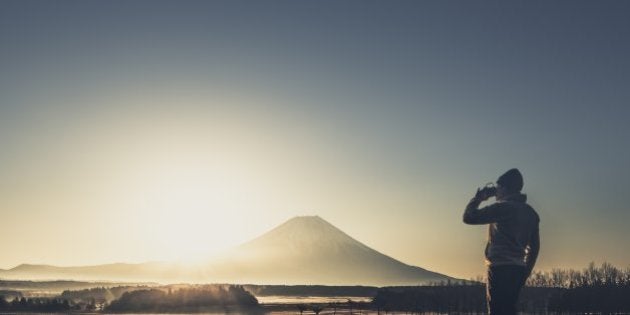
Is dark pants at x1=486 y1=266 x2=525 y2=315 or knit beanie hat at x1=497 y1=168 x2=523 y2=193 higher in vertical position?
knit beanie hat at x1=497 y1=168 x2=523 y2=193

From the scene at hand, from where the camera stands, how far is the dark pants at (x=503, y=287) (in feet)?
30.2

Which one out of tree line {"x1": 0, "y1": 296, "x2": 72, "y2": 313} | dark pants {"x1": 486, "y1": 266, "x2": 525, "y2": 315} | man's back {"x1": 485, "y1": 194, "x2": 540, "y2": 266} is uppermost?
man's back {"x1": 485, "y1": 194, "x2": 540, "y2": 266}

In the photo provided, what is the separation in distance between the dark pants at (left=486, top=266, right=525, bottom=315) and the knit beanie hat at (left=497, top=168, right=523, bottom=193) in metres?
1.04

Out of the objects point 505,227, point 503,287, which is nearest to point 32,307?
point 503,287

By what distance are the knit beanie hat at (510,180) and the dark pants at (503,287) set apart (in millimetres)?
1036

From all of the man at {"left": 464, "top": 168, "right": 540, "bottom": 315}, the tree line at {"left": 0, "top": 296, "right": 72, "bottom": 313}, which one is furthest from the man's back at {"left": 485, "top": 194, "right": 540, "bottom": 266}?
the tree line at {"left": 0, "top": 296, "right": 72, "bottom": 313}

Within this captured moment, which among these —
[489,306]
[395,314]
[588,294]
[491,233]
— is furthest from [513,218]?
[588,294]

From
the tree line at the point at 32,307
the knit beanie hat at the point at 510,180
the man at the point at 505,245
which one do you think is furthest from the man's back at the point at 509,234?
the tree line at the point at 32,307

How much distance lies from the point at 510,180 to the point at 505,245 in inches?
34.2

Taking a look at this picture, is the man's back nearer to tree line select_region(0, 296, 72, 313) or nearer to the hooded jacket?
the hooded jacket

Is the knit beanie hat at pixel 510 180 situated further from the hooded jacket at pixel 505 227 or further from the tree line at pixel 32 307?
the tree line at pixel 32 307

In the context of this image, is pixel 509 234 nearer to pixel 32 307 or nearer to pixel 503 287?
pixel 503 287

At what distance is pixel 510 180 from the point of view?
376 inches

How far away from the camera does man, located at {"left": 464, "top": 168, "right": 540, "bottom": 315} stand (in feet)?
30.1
